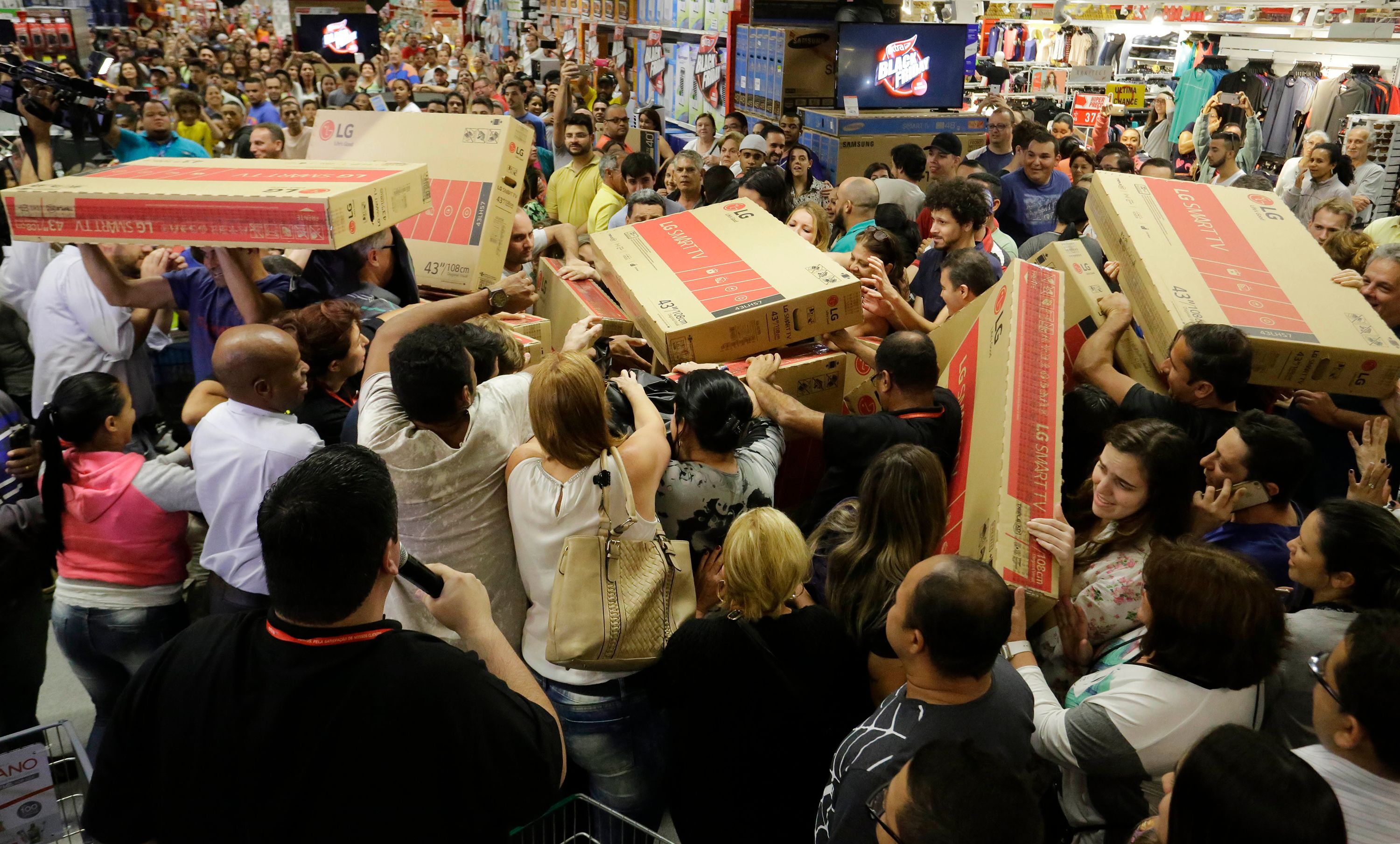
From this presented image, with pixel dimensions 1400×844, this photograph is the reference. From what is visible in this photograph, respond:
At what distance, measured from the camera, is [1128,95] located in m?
11.2

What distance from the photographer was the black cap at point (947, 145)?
244 inches

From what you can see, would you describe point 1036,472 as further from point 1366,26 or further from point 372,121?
point 1366,26

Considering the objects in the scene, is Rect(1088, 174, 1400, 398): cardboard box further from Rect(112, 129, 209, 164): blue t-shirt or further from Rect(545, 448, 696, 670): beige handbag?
Rect(112, 129, 209, 164): blue t-shirt

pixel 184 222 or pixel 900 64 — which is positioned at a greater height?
pixel 900 64

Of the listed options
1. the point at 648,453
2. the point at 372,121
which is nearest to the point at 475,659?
the point at 648,453

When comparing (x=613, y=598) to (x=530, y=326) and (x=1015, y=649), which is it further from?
(x=530, y=326)

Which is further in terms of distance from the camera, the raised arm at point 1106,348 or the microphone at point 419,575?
the raised arm at point 1106,348

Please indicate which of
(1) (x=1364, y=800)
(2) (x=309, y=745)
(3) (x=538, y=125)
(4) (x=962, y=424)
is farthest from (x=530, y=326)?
(3) (x=538, y=125)

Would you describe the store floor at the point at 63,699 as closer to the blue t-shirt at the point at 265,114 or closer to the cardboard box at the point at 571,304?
the cardboard box at the point at 571,304

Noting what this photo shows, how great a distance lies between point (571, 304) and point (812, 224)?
133 centimetres

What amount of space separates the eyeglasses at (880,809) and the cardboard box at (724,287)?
1.60 m

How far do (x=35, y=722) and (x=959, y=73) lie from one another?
734 cm

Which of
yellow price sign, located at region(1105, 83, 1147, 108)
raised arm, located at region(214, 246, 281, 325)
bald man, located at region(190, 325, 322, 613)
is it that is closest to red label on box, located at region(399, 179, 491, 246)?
raised arm, located at region(214, 246, 281, 325)

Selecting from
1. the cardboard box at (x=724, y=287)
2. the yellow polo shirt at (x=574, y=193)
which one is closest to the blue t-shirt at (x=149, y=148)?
the yellow polo shirt at (x=574, y=193)
